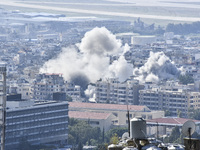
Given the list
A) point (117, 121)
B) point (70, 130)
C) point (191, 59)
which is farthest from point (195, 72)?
point (70, 130)

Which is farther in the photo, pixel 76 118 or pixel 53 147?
pixel 76 118

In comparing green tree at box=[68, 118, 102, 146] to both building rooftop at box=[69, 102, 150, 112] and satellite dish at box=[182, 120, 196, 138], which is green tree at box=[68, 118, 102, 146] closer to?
building rooftop at box=[69, 102, 150, 112]

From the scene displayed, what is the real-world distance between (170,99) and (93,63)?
2297cm

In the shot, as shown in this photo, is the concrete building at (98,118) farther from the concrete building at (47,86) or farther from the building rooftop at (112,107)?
the concrete building at (47,86)

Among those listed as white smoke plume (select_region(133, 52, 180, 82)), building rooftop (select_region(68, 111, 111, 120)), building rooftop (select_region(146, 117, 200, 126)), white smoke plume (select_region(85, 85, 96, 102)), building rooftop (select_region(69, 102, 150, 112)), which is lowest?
building rooftop (select_region(146, 117, 200, 126))

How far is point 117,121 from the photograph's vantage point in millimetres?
88188

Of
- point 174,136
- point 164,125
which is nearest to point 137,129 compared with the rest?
point 174,136

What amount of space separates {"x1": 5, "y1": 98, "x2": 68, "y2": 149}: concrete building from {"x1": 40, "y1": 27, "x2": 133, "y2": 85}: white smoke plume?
39.5 m

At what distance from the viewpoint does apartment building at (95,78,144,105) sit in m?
109

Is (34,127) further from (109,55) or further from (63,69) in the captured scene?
(109,55)

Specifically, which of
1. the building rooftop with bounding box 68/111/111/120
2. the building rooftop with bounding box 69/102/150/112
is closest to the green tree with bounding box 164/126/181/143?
the building rooftop with bounding box 68/111/111/120

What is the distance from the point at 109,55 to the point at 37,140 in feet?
213

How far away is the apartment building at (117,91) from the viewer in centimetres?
10938

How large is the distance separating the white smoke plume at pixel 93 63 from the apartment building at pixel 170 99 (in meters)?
13.7
